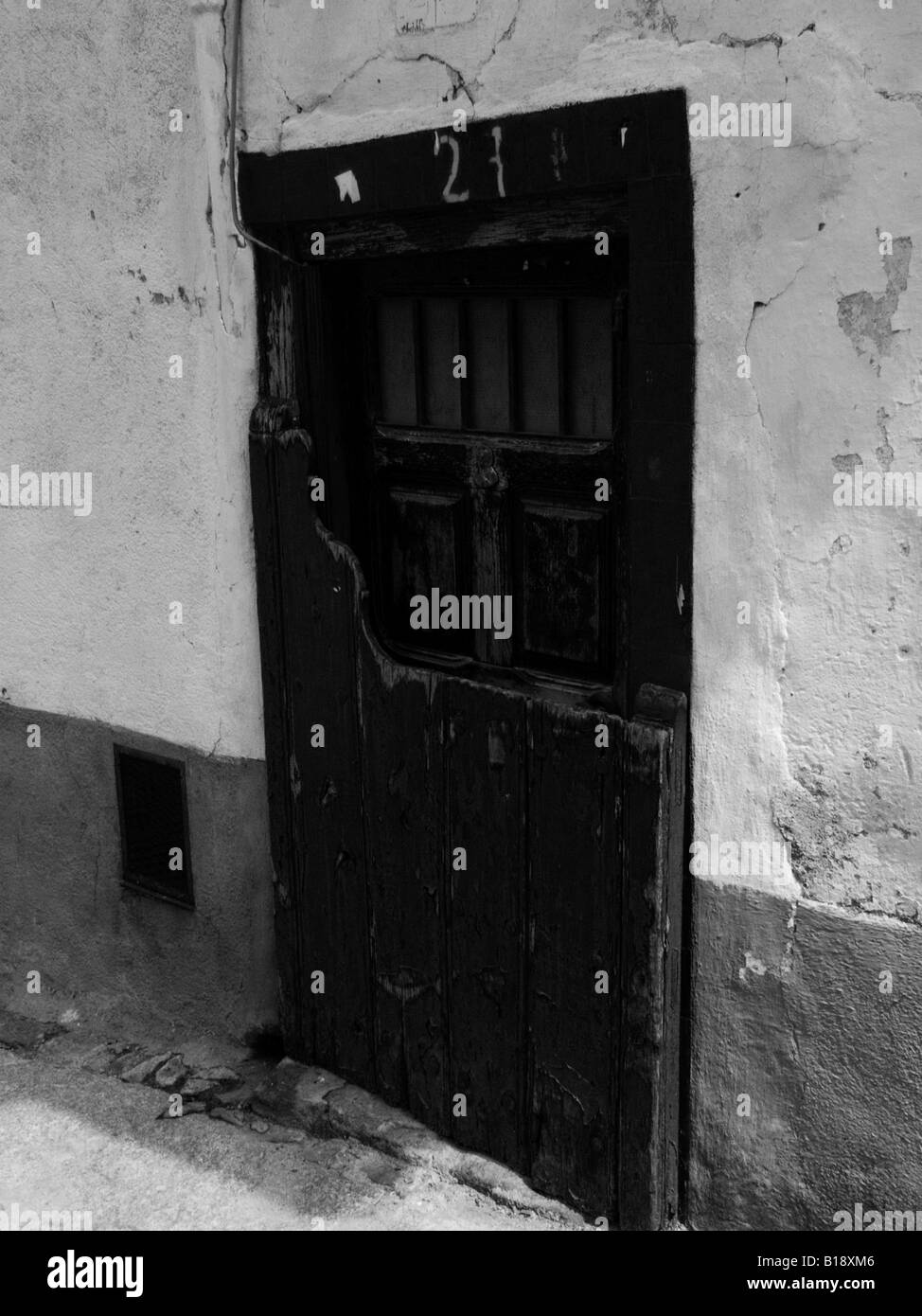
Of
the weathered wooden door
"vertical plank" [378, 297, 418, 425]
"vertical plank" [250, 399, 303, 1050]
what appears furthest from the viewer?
"vertical plank" [250, 399, 303, 1050]

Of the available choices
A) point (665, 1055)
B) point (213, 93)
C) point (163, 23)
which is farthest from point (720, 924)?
point (163, 23)

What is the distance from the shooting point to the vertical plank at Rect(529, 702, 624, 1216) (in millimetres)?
3316

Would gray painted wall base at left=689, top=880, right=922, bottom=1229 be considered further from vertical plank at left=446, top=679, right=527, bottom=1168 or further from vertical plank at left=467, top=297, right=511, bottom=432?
vertical plank at left=467, top=297, right=511, bottom=432

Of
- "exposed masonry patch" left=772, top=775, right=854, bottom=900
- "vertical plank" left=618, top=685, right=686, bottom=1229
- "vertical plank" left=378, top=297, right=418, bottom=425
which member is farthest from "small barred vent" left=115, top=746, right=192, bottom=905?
"exposed masonry patch" left=772, top=775, right=854, bottom=900

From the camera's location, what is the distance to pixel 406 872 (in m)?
3.78

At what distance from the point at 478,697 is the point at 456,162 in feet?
4.10

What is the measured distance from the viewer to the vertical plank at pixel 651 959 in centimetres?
318

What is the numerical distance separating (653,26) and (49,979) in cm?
361

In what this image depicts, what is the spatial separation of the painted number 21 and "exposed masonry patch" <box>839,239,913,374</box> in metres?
0.87

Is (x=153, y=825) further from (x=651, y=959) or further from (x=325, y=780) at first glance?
(x=651, y=959)

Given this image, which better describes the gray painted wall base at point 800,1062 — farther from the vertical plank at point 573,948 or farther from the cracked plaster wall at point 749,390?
the vertical plank at point 573,948

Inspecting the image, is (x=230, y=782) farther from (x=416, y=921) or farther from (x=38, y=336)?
(x=38, y=336)

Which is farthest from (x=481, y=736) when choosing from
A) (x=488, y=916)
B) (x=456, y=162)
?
(x=456, y=162)

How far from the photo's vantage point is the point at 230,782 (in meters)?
4.26
